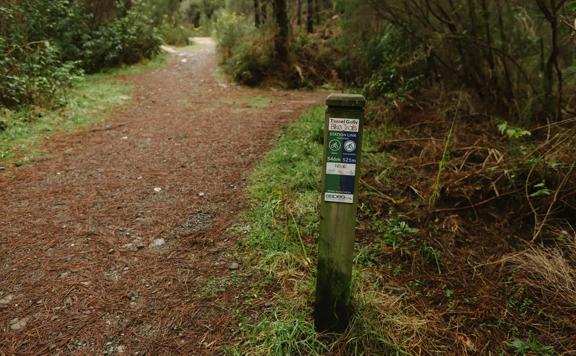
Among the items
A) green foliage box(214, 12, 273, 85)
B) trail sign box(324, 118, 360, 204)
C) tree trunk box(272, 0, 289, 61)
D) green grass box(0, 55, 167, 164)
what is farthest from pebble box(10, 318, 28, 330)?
tree trunk box(272, 0, 289, 61)

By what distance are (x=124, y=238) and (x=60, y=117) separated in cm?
463

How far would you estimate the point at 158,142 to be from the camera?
580 centimetres

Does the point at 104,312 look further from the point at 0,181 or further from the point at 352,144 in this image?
the point at 0,181

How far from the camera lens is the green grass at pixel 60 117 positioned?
539cm

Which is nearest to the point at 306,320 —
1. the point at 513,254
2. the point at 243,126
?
the point at 513,254

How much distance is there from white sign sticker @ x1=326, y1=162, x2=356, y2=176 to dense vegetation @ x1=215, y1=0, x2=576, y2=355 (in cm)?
96

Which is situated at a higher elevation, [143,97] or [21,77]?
[21,77]

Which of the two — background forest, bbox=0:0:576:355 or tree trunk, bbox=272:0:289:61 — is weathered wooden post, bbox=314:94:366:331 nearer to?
background forest, bbox=0:0:576:355

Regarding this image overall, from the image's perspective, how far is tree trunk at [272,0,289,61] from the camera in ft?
35.8

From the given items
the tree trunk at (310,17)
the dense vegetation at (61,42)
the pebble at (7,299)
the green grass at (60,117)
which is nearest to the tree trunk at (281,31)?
the tree trunk at (310,17)

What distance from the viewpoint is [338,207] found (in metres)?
2.06

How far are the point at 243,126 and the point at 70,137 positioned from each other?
2724 mm

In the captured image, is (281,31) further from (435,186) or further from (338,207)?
(338,207)

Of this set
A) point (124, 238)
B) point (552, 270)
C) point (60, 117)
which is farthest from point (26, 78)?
point (552, 270)
